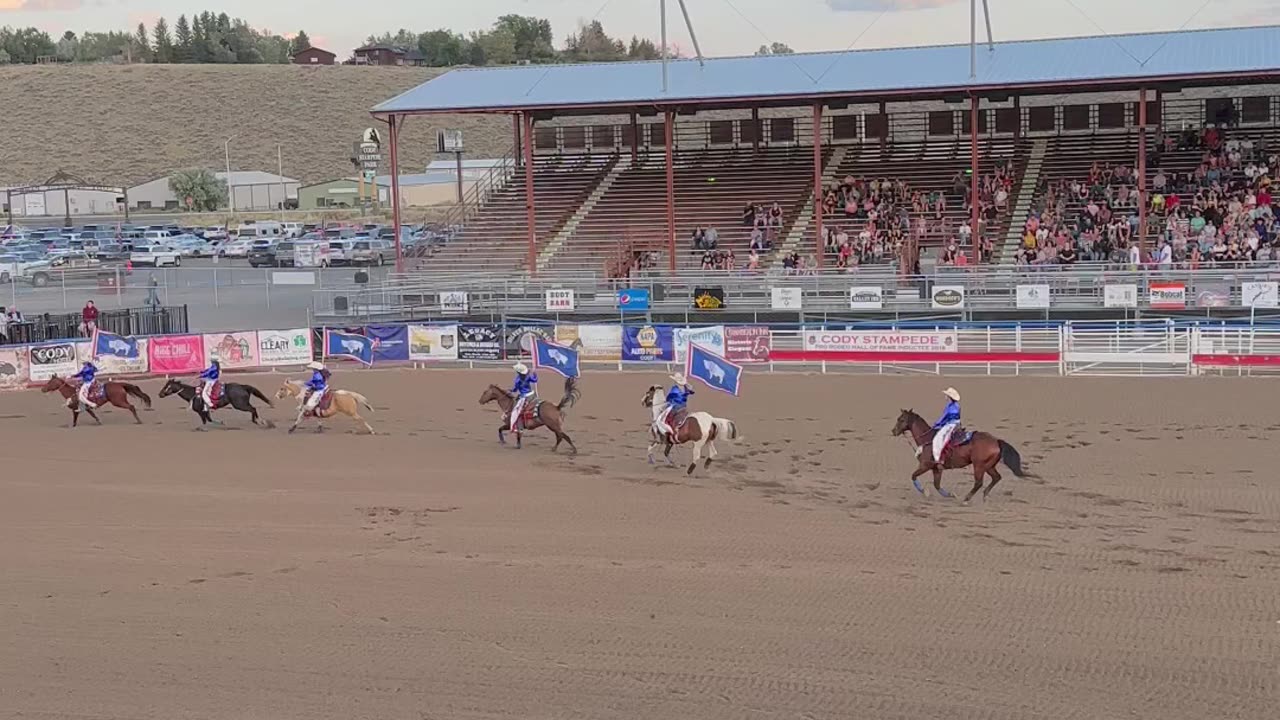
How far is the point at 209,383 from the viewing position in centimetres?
2391

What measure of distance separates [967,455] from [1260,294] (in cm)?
1804

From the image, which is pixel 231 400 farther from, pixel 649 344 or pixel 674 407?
pixel 649 344

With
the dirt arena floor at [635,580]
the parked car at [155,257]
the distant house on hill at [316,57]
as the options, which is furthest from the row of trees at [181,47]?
the dirt arena floor at [635,580]

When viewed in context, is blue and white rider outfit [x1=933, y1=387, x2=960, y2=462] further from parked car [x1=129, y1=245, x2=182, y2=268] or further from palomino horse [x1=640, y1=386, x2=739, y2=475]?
parked car [x1=129, y1=245, x2=182, y2=268]

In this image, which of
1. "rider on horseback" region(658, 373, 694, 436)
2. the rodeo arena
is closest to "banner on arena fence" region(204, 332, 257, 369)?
the rodeo arena

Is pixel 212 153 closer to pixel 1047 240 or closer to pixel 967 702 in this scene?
pixel 1047 240

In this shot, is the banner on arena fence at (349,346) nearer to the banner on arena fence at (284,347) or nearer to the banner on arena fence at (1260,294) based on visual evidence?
the banner on arena fence at (284,347)

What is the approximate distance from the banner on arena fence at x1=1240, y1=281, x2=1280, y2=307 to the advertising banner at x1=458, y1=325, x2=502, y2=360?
16.4m

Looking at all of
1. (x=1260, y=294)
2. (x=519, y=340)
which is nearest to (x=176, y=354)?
(x=519, y=340)

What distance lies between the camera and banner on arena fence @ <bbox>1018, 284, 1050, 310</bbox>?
3334cm

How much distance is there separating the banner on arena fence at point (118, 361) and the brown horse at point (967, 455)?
64.0 feet

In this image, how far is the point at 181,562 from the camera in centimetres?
1382

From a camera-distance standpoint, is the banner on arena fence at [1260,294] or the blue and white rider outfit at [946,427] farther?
the banner on arena fence at [1260,294]

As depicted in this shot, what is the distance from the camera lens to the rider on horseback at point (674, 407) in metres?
18.8
